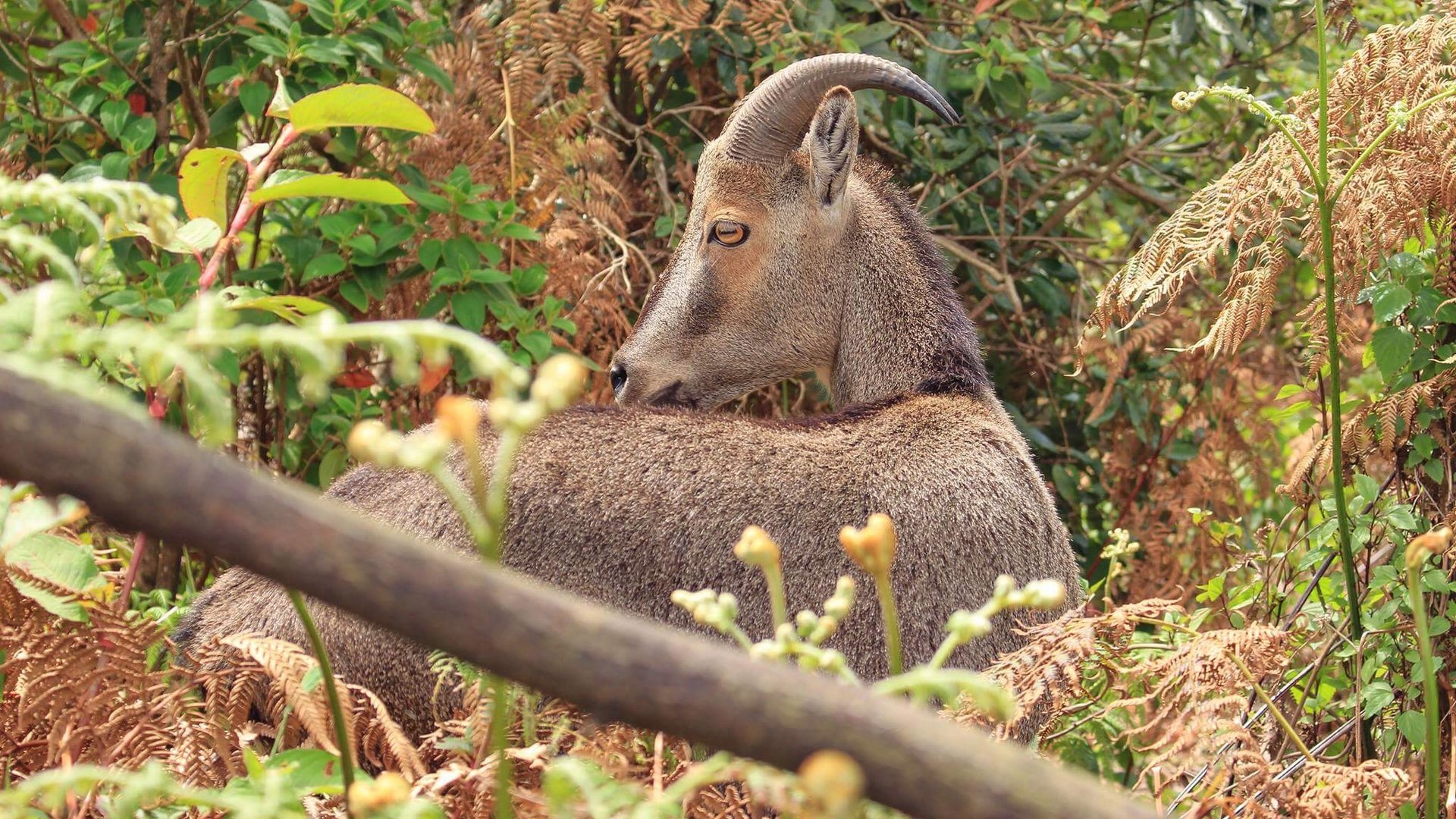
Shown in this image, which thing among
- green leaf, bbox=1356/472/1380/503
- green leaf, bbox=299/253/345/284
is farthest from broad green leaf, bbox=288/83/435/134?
green leaf, bbox=1356/472/1380/503

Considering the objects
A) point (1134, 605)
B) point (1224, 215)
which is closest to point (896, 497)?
point (1134, 605)

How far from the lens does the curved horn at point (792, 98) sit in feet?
16.8

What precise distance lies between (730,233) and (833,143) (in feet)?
1.59

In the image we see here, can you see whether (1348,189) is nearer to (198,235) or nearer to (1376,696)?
(1376,696)

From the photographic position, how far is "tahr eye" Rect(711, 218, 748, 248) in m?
5.14

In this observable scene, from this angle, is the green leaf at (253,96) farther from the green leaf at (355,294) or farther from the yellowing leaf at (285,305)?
the yellowing leaf at (285,305)

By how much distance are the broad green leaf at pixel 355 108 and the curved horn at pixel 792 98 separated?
2132 millimetres

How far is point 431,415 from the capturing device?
572cm

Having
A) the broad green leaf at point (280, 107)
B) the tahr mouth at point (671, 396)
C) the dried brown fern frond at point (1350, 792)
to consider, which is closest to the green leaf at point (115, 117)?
the broad green leaf at point (280, 107)

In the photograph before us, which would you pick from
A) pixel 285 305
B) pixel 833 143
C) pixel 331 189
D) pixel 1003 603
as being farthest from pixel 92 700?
pixel 833 143

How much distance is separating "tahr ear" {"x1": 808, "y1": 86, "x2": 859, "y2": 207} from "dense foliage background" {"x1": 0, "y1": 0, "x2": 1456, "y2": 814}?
1028mm

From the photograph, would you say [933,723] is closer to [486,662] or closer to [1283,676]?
[486,662]

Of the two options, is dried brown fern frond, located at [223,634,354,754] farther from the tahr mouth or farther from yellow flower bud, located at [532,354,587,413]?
the tahr mouth

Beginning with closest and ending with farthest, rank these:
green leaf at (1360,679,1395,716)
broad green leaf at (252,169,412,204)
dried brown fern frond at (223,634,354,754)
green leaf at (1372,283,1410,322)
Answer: dried brown fern frond at (223,634,354,754)
broad green leaf at (252,169,412,204)
green leaf at (1360,679,1395,716)
green leaf at (1372,283,1410,322)
